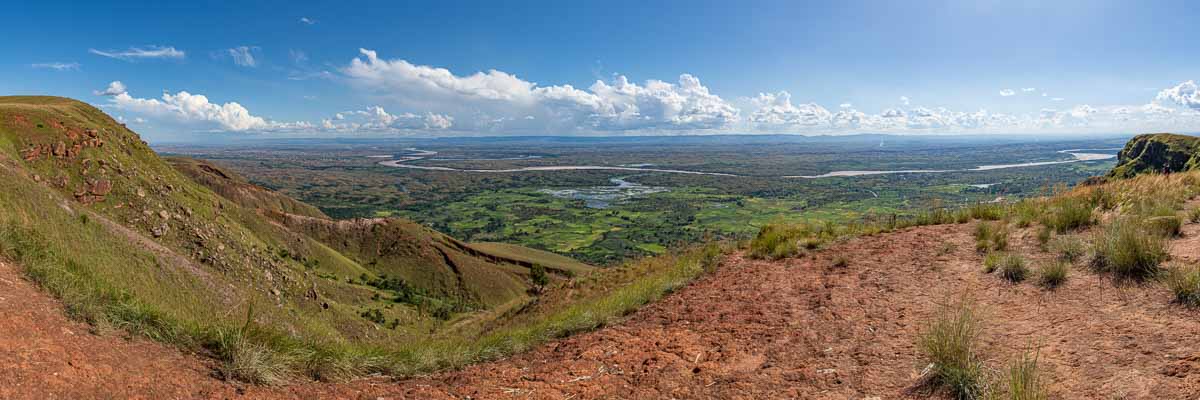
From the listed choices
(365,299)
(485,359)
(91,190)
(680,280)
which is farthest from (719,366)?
(365,299)

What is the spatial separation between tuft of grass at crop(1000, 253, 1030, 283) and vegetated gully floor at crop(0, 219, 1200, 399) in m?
0.19

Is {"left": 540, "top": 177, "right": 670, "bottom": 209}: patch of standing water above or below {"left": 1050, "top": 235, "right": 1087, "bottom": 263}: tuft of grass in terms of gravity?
below

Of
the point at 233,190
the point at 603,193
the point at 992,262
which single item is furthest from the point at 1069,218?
the point at 603,193

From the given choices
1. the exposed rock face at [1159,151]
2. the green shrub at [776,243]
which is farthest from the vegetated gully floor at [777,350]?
the exposed rock face at [1159,151]

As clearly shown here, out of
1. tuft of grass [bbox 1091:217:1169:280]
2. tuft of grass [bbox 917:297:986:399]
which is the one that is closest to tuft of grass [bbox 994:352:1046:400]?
tuft of grass [bbox 917:297:986:399]

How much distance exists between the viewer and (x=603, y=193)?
584 ft

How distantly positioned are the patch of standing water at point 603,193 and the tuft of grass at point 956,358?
13834 cm

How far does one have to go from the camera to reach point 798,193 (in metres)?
160

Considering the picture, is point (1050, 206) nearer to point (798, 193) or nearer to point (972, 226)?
point (972, 226)

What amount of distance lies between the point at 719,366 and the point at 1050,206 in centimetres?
927

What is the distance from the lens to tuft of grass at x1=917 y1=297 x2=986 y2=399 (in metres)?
4.34

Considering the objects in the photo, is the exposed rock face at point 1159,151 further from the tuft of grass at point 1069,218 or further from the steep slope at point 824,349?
the steep slope at point 824,349

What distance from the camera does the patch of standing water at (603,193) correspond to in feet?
508

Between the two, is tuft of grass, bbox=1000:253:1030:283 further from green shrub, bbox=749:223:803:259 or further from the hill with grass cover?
the hill with grass cover
